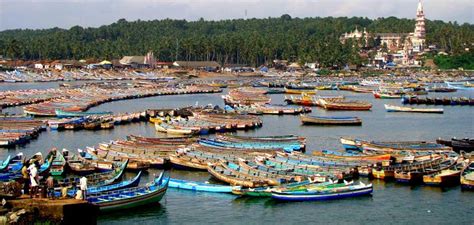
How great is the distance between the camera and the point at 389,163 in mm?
36906

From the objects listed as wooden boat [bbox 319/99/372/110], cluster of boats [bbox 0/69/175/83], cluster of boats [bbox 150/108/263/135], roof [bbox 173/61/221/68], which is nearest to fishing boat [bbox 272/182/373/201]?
cluster of boats [bbox 150/108/263/135]

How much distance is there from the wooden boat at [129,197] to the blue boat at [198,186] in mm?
2478

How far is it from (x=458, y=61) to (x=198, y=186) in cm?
12093

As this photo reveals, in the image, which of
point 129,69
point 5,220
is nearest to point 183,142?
point 5,220

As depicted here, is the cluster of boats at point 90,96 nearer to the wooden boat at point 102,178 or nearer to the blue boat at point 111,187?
the wooden boat at point 102,178

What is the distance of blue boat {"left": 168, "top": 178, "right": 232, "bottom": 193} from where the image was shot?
32250 millimetres

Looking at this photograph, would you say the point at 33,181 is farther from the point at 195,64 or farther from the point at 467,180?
the point at 195,64

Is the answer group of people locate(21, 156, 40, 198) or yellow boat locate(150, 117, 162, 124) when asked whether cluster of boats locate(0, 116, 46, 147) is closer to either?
yellow boat locate(150, 117, 162, 124)

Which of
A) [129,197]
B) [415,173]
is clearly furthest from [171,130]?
[129,197]

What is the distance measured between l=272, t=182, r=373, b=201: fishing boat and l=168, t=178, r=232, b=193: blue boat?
2.14 meters

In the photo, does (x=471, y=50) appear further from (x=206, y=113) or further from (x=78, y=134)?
(x=78, y=134)

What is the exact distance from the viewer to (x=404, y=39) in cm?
17825

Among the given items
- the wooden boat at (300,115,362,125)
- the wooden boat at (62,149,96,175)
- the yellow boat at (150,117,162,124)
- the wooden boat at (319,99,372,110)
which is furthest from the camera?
the wooden boat at (319,99,372,110)

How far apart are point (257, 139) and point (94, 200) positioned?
17864 mm
